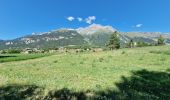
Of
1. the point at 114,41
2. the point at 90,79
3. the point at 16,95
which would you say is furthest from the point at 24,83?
the point at 114,41

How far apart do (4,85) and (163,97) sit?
13.5 meters

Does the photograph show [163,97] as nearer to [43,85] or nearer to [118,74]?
[118,74]

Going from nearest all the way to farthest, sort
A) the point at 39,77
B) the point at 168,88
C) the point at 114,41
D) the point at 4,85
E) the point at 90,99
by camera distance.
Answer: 1. the point at 90,99
2. the point at 168,88
3. the point at 4,85
4. the point at 39,77
5. the point at 114,41

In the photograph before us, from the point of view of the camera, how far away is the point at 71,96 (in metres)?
17.5

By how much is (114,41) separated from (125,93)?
420 feet

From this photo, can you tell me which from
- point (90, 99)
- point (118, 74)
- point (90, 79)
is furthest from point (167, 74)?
point (90, 99)

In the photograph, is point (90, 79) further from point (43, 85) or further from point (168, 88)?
point (168, 88)

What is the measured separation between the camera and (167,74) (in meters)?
25.6

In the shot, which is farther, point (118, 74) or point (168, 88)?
point (118, 74)

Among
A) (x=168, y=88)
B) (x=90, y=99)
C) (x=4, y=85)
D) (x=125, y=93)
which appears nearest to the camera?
(x=90, y=99)

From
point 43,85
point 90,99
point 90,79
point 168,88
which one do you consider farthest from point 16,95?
point 168,88

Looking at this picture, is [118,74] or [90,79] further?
[118,74]

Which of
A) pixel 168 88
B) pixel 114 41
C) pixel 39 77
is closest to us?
pixel 168 88

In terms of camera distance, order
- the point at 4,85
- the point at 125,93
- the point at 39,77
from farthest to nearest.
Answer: the point at 39,77 < the point at 4,85 < the point at 125,93
